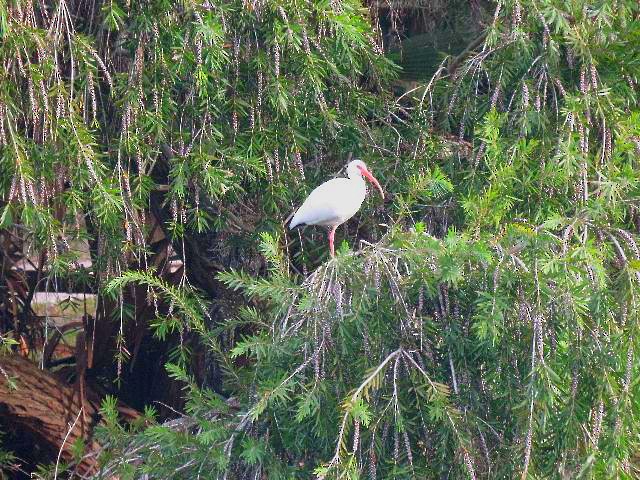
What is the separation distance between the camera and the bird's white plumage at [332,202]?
5176 mm

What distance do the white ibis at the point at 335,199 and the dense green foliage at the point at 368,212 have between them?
10 cm

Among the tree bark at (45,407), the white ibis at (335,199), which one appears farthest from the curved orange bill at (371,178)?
the tree bark at (45,407)

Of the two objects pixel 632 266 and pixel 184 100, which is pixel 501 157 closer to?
pixel 632 266

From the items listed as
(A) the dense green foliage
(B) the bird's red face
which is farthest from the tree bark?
(B) the bird's red face

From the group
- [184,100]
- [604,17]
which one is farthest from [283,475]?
[604,17]

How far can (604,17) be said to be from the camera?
4766 mm

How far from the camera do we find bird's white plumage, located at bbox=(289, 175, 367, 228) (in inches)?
204

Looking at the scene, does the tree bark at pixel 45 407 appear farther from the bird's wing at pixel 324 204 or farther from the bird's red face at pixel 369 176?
the bird's red face at pixel 369 176

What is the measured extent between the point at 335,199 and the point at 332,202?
4cm

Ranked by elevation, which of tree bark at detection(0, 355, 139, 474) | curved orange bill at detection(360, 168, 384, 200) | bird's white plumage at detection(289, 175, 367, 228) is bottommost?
tree bark at detection(0, 355, 139, 474)

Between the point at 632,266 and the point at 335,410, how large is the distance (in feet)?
3.72

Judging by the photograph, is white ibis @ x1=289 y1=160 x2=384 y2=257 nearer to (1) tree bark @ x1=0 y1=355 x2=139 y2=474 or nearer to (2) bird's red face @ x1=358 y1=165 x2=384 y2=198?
(2) bird's red face @ x1=358 y1=165 x2=384 y2=198

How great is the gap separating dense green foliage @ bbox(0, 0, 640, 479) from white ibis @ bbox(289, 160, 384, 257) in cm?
10

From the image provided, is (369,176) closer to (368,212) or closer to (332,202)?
(332,202)
